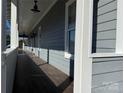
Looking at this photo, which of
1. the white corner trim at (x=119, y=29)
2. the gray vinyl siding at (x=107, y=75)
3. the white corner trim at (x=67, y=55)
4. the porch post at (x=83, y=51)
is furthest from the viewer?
the white corner trim at (x=67, y=55)

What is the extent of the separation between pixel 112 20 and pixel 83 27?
Result: 587 millimetres

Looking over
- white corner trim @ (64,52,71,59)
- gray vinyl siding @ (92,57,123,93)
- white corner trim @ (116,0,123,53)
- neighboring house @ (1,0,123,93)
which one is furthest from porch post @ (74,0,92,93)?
white corner trim @ (64,52,71,59)

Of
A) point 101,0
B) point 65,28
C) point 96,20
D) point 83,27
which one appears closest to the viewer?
point 83,27

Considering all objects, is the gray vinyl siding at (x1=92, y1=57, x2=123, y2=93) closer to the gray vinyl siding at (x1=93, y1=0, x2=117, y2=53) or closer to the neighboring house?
the neighboring house

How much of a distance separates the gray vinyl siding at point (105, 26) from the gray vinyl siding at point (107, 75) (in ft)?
0.49

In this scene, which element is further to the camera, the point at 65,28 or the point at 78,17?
the point at 65,28

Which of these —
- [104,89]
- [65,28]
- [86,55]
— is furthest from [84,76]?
[65,28]

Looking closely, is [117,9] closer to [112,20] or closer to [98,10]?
[112,20]

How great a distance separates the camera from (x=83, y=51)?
2.29 meters

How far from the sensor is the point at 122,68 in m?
2.59

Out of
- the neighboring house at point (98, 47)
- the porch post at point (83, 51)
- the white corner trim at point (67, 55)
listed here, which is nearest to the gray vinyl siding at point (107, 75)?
the neighboring house at point (98, 47)

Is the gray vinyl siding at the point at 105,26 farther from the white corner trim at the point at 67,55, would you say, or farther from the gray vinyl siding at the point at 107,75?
the white corner trim at the point at 67,55

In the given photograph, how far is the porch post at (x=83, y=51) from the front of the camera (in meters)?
2.29

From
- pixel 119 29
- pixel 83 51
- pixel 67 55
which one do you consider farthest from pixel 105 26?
pixel 67 55
